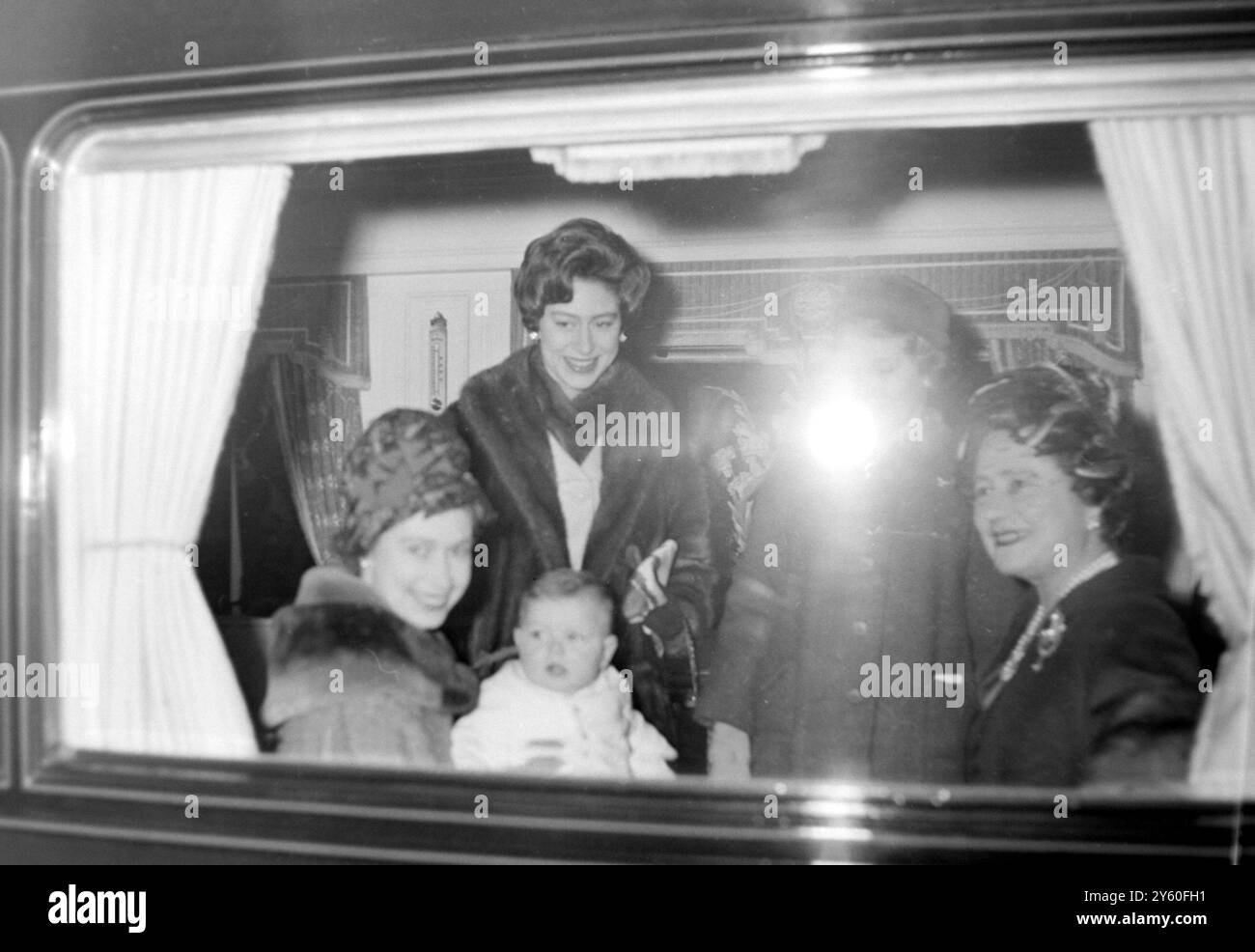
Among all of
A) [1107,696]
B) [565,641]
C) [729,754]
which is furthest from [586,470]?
[1107,696]

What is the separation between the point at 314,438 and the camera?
1572 mm

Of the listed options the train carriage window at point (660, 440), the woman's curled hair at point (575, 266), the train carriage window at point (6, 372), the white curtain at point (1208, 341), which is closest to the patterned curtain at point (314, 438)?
the train carriage window at point (660, 440)

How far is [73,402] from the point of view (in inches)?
64.2

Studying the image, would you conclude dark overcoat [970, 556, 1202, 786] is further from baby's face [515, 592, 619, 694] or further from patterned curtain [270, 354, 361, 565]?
patterned curtain [270, 354, 361, 565]

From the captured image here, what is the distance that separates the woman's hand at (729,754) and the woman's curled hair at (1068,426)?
51 centimetres

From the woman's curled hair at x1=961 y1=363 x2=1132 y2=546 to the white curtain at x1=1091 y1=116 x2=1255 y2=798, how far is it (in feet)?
0.25

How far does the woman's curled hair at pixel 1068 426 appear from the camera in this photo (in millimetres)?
1411

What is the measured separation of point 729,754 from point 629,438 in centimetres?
49

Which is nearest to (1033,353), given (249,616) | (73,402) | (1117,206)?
(1117,206)

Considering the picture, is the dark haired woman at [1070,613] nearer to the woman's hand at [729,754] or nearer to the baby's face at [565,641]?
the woman's hand at [729,754]

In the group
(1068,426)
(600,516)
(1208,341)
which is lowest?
(600,516)

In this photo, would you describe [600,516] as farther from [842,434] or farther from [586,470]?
[842,434]

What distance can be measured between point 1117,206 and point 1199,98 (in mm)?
167
